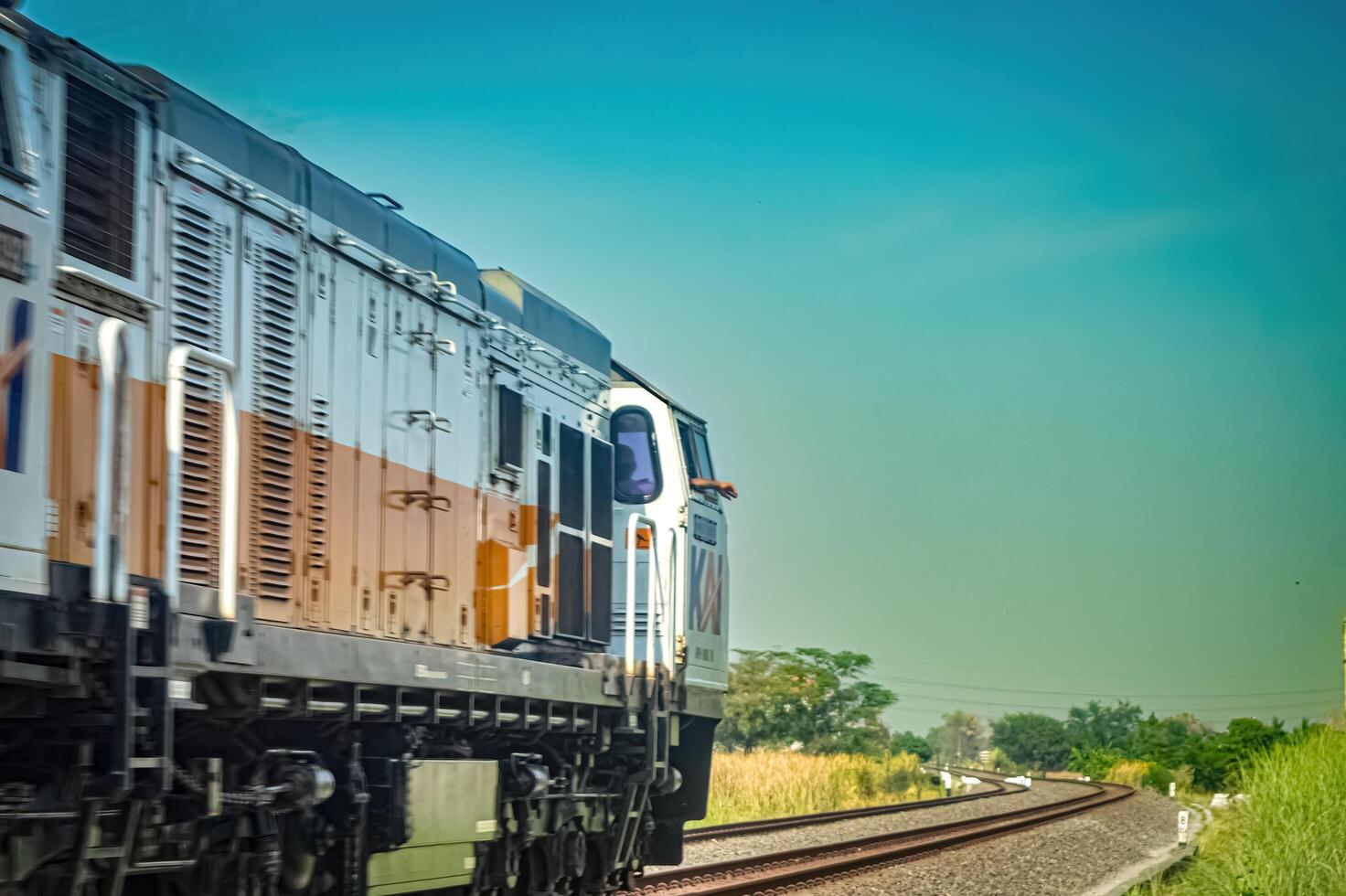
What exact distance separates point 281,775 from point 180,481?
1.64 m

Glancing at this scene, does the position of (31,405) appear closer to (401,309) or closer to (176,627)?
(176,627)

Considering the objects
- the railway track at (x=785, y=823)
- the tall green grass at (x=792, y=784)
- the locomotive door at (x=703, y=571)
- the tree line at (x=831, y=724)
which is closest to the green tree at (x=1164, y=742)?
the tree line at (x=831, y=724)

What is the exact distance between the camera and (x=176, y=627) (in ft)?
18.2

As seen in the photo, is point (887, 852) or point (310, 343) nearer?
point (310, 343)

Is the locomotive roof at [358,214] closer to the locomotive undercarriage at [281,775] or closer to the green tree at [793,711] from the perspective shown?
the locomotive undercarriage at [281,775]

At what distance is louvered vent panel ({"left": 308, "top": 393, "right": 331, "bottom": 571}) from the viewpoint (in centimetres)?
743

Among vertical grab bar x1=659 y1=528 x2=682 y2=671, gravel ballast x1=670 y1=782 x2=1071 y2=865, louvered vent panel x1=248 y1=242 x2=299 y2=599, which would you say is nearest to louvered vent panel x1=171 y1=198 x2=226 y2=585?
louvered vent panel x1=248 y1=242 x2=299 y2=599

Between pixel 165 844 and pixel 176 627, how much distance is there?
38.5 inches

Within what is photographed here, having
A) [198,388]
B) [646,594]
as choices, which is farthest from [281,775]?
[646,594]

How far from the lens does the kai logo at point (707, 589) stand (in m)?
11.8

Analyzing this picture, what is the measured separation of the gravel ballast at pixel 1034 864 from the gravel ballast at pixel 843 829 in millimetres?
1817

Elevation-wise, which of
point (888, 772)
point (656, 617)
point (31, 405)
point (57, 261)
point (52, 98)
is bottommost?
point (888, 772)

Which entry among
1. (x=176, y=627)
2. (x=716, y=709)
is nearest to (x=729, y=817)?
(x=716, y=709)

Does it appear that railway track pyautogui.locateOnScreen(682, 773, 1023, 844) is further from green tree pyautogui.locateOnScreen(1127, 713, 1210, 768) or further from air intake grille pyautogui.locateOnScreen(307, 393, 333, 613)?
green tree pyautogui.locateOnScreen(1127, 713, 1210, 768)
